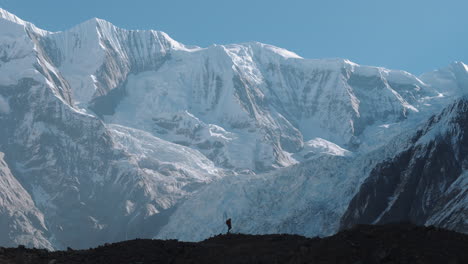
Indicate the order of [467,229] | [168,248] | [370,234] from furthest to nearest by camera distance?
[467,229]
[168,248]
[370,234]

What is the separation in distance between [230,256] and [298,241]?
6.36 m

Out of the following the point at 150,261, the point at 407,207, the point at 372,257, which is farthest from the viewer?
the point at 407,207

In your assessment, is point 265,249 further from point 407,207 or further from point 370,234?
point 407,207

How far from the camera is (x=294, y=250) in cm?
5066

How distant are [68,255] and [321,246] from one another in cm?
1737

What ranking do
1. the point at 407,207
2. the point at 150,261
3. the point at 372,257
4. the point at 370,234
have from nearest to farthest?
the point at 372,257 → the point at 370,234 → the point at 150,261 → the point at 407,207

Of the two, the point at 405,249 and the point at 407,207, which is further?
the point at 407,207

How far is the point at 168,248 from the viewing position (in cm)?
5681

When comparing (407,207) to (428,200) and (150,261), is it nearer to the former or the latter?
(428,200)

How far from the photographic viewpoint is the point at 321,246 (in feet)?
157

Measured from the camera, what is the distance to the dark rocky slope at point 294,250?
45.5m

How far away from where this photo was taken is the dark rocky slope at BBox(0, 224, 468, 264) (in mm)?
45531


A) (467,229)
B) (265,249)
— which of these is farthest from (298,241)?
(467,229)

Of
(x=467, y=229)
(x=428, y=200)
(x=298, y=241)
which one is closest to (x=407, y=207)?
(x=428, y=200)
